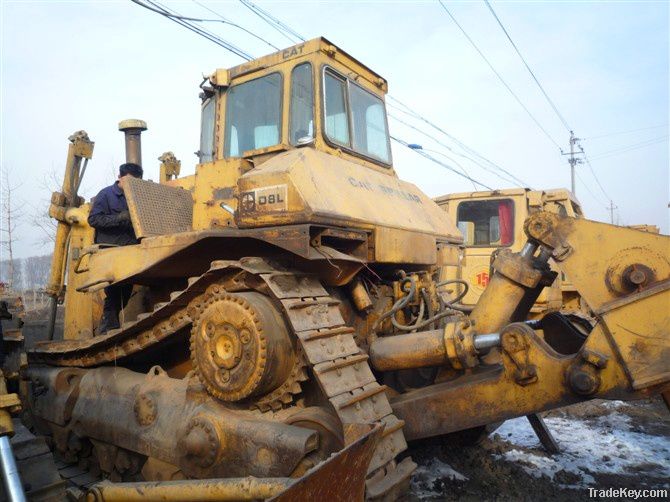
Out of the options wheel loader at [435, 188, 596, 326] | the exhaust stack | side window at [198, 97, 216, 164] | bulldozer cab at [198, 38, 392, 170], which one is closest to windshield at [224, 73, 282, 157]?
bulldozer cab at [198, 38, 392, 170]

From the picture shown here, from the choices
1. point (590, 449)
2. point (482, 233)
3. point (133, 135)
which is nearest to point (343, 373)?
point (590, 449)

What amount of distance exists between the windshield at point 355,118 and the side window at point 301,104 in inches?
5.9

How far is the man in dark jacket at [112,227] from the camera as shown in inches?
198

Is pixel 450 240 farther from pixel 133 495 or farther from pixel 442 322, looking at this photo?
pixel 133 495

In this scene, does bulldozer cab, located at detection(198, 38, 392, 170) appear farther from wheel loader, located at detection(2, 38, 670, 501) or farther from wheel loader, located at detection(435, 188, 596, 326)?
wheel loader, located at detection(435, 188, 596, 326)

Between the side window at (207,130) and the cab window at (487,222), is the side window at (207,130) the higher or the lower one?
the higher one

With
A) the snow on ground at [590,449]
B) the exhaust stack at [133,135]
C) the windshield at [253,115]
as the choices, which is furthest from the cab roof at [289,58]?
the snow on ground at [590,449]

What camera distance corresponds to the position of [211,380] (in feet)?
11.0

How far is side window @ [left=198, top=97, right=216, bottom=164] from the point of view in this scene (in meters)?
5.04

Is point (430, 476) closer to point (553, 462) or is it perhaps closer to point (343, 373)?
point (553, 462)

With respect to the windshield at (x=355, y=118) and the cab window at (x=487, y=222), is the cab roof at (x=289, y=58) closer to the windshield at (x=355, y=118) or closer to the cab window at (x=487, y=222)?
the windshield at (x=355, y=118)

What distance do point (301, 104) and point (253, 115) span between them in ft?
1.69

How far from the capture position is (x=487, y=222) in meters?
9.99

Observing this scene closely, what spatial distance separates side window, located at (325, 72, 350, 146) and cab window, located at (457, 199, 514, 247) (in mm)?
5633
